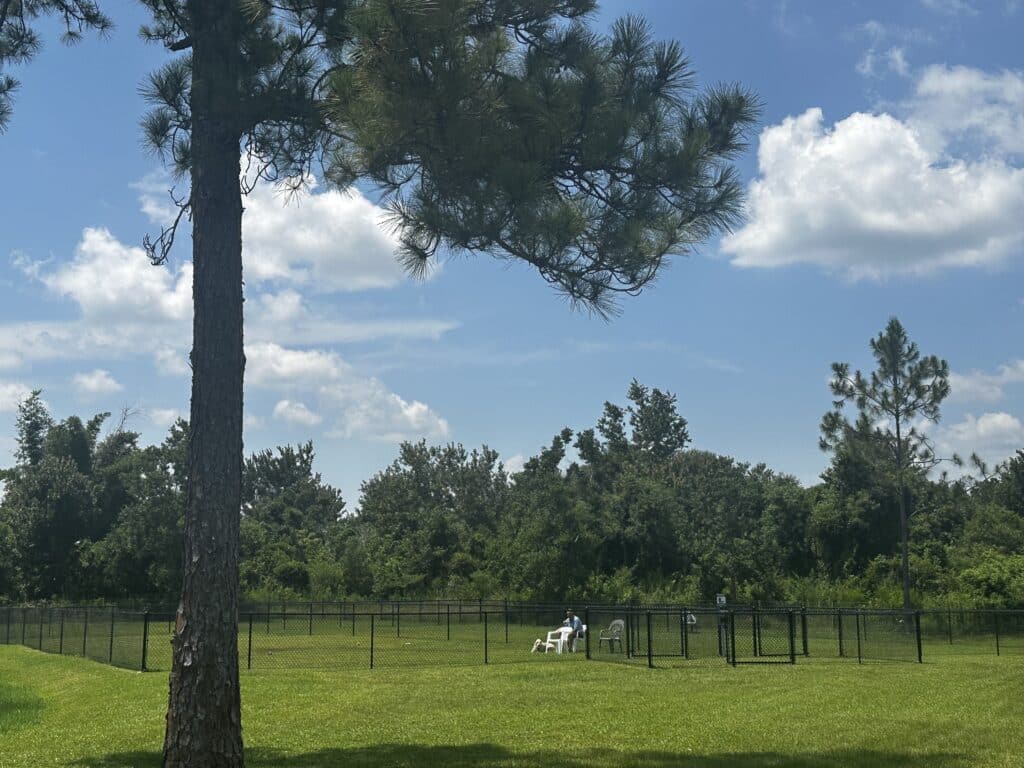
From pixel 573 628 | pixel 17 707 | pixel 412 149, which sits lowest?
pixel 17 707

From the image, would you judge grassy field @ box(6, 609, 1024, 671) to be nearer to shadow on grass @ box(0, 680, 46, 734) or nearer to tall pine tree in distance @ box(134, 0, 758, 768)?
shadow on grass @ box(0, 680, 46, 734)

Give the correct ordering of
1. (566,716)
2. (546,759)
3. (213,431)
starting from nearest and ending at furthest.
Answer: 1. (213,431)
2. (546,759)
3. (566,716)

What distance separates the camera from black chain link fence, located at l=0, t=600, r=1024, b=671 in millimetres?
23938

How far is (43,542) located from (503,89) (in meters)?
55.3

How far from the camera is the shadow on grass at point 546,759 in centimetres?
1064

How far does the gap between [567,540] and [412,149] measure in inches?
1651

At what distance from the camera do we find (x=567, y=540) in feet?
166

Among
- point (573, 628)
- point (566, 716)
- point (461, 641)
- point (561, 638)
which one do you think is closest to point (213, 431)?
point (566, 716)

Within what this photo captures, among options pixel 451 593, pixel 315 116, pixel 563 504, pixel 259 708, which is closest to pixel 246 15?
pixel 315 116

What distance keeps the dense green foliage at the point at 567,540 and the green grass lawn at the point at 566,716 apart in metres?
23.0

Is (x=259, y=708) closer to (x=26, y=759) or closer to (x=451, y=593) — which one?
(x=26, y=759)

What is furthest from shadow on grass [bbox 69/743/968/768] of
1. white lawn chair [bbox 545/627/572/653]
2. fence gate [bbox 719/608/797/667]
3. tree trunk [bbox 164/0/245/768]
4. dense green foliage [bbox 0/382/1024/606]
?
dense green foliage [bbox 0/382/1024/606]

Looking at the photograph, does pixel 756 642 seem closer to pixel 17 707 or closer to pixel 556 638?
pixel 556 638

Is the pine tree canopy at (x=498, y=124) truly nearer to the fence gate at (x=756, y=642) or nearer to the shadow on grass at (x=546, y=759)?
the shadow on grass at (x=546, y=759)
